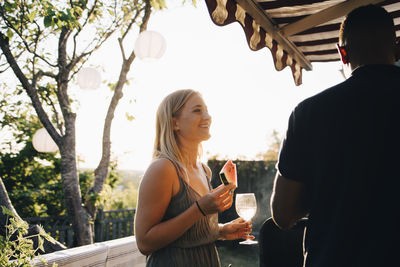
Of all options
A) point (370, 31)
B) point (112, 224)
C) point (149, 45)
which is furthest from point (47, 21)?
point (112, 224)

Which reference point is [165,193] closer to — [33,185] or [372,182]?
[372,182]

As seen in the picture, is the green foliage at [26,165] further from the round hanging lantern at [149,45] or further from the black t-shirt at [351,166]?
the black t-shirt at [351,166]

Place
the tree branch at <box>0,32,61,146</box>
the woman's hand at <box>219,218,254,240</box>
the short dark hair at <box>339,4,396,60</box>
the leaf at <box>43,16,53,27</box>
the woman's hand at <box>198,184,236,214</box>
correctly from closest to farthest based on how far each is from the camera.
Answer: the short dark hair at <box>339,4,396,60</box> < the woman's hand at <box>198,184,236,214</box> < the woman's hand at <box>219,218,254,240</box> < the leaf at <box>43,16,53,27</box> < the tree branch at <box>0,32,61,146</box>

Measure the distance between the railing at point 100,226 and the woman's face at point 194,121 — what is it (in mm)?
5313

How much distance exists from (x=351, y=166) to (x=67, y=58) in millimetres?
6238

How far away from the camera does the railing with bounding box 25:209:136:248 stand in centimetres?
595

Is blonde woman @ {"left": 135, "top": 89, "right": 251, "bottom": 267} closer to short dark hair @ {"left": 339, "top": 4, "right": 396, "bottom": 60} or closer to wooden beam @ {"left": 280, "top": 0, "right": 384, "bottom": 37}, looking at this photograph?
short dark hair @ {"left": 339, "top": 4, "right": 396, "bottom": 60}

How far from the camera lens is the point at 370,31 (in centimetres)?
104

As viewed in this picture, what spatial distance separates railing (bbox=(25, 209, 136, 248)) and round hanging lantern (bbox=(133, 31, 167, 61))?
389cm

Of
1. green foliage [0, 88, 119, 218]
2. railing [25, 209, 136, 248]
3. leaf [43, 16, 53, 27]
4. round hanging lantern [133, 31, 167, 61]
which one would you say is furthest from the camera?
green foliage [0, 88, 119, 218]

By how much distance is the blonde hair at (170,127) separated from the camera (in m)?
1.49

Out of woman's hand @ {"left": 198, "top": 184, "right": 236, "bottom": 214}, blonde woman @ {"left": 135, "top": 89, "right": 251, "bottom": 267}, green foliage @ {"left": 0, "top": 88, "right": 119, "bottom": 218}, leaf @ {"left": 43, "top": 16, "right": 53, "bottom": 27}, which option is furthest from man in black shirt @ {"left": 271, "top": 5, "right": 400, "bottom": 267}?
green foliage @ {"left": 0, "top": 88, "right": 119, "bottom": 218}

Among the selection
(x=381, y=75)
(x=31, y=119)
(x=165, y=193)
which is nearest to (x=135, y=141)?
(x=31, y=119)

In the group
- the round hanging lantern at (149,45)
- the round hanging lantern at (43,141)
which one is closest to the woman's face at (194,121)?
the round hanging lantern at (149,45)
